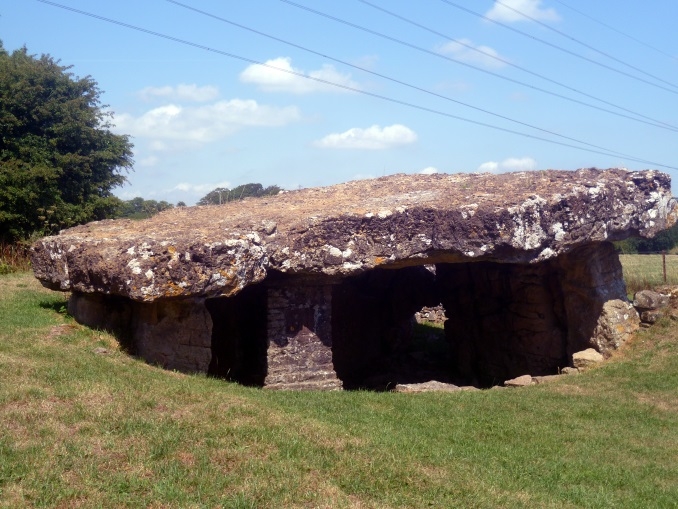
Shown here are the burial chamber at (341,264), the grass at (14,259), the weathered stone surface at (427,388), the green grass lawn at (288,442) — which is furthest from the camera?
the grass at (14,259)

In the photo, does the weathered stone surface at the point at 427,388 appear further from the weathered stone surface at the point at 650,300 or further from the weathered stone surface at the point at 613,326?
the weathered stone surface at the point at 650,300

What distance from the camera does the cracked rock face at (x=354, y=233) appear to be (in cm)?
838

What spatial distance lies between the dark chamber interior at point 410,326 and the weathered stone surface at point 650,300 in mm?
1166

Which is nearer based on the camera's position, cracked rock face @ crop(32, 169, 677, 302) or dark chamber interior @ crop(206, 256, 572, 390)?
cracked rock face @ crop(32, 169, 677, 302)

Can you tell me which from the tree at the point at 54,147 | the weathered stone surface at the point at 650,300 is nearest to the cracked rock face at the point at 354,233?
the weathered stone surface at the point at 650,300

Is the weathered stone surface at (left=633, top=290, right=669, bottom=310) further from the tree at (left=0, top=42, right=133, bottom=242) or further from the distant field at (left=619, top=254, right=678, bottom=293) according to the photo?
the tree at (left=0, top=42, right=133, bottom=242)

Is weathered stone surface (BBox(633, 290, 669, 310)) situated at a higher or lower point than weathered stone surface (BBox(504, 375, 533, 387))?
higher

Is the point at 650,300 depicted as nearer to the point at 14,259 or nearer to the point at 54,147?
the point at 14,259

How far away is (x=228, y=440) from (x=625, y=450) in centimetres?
408

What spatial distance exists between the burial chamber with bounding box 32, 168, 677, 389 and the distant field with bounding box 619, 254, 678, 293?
477cm

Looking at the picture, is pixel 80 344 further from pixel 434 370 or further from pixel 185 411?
pixel 434 370

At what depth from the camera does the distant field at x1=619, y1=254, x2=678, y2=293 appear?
55.6 feet

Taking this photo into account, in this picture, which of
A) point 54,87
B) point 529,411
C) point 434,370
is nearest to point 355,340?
point 434,370

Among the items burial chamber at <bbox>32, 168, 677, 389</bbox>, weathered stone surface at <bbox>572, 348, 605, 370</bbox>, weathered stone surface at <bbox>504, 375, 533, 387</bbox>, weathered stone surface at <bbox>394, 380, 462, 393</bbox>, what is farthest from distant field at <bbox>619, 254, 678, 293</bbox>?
weathered stone surface at <bbox>394, 380, 462, 393</bbox>
